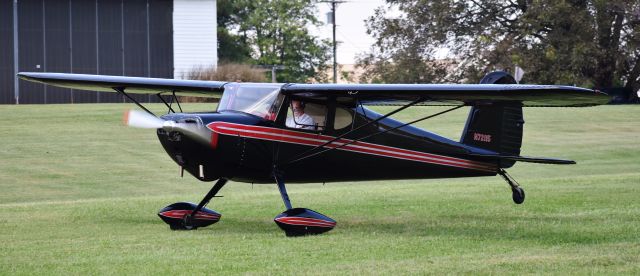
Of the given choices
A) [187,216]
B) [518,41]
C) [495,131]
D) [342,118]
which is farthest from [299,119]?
[518,41]

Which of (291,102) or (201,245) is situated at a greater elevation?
(291,102)

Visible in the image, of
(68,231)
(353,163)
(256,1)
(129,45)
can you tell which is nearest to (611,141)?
(353,163)

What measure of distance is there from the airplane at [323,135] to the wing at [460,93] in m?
0.01

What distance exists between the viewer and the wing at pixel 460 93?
12.5 meters

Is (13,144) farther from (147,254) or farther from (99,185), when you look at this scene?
(147,254)

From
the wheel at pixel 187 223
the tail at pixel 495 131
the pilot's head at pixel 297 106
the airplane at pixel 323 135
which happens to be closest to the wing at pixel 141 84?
the airplane at pixel 323 135

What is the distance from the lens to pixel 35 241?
13414 millimetres

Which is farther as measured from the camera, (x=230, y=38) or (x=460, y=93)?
(x=230, y=38)

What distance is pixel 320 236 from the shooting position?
13531 mm

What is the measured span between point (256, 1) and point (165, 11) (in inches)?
1238

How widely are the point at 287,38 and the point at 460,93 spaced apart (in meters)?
76.3

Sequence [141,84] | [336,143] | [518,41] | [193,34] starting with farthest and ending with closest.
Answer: [193,34] → [518,41] → [141,84] → [336,143]

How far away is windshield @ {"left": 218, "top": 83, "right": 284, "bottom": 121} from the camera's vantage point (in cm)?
1420

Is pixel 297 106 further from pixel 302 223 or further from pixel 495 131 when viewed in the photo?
pixel 495 131
